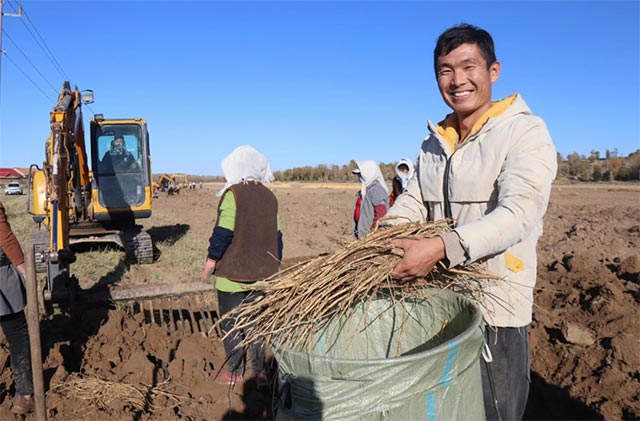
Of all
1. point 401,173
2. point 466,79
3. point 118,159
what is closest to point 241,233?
point 466,79

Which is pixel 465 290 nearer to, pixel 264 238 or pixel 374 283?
pixel 374 283

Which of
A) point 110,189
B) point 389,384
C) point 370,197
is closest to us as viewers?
point 389,384

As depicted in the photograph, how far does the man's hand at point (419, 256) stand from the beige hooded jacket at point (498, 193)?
33mm

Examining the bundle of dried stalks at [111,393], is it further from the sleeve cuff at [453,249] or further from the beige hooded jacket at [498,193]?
the sleeve cuff at [453,249]

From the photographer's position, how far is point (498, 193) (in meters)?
1.67

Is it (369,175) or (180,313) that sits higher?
(369,175)

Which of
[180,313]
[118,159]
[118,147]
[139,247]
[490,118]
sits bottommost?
[180,313]

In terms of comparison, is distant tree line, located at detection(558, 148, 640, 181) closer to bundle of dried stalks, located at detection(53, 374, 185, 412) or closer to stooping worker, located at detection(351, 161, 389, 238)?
stooping worker, located at detection(351, 161, 389, 238)

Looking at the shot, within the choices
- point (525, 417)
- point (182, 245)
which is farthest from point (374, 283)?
point (182, 245)

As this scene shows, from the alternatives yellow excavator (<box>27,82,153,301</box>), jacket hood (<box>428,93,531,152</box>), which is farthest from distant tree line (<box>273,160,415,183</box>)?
jacket hood (<box>428,93,531,152</box>)

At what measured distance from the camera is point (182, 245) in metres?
10.5

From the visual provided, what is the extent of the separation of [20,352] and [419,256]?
3.07m

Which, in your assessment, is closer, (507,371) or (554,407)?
(507,371)

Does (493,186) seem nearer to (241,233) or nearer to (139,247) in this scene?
(241,233)
